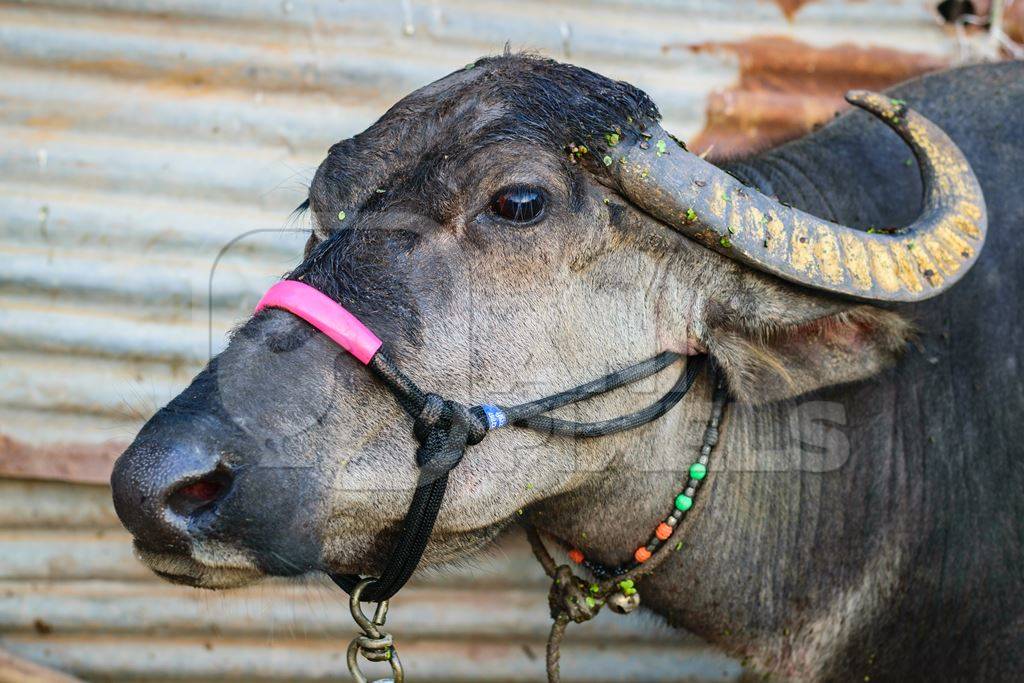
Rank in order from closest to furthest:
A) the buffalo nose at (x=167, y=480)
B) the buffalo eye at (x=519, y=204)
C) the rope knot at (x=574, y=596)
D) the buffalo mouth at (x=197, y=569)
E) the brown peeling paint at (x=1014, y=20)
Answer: the buffalo nose at (x=167, y=480), the buffalo mouth at (x=197, y=569), the buffalo eye at (x=519, y=204), the rope knot at (x=574, y=596), the brown peeling paint at (x=1014, y=20)

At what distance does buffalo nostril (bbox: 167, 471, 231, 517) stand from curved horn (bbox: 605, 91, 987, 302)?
137cm

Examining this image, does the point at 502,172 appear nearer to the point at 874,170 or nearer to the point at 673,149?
the point at 673,149

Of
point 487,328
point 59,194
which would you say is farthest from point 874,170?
point 59,194

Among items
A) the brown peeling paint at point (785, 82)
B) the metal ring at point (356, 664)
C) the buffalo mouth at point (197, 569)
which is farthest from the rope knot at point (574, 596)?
the brown peeling paint at point (785, 82)

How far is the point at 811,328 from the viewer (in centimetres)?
321

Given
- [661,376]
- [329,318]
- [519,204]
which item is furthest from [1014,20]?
[329,318]

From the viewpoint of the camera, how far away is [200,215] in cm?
494

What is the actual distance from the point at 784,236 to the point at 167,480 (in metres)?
1.79

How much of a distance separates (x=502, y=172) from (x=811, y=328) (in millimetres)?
1083

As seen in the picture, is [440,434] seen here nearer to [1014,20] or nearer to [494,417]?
[494,417]

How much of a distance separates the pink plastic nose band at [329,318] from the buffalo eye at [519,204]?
0.53m

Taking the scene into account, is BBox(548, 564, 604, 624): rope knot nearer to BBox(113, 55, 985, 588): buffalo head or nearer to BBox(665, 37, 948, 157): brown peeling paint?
BBox(113, 55, 985, 588): buffalo head

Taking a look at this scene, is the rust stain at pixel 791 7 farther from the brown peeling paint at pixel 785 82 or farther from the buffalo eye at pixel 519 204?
the buffalo eye at pixel 519 204

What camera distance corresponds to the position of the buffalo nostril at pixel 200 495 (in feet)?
8.39
